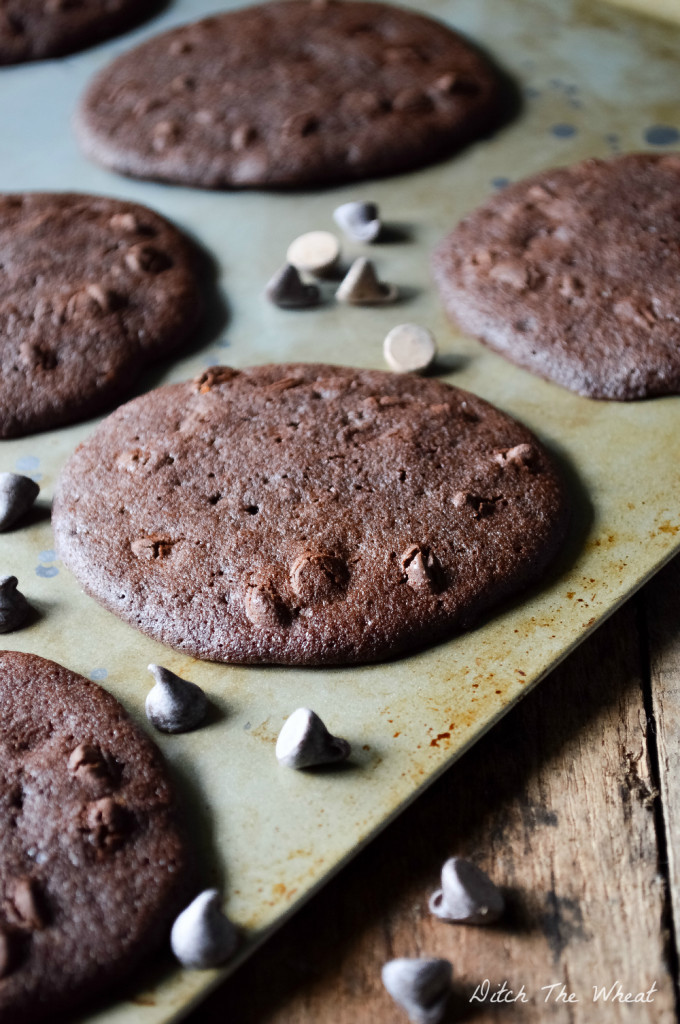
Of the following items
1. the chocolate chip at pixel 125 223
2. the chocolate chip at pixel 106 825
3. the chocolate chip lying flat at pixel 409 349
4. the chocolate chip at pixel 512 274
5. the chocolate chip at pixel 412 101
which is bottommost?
the chocolate chip at pixel 106 825

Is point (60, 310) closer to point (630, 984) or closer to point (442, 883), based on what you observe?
point (442, 883)

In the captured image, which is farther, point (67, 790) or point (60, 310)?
point (60, 310)

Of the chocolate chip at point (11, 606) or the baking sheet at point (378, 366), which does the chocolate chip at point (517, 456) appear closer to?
the baking sheet at point (378, 366)

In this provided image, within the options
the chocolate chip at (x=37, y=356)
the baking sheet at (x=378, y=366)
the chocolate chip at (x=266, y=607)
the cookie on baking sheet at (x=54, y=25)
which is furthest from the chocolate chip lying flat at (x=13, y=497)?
the cookie on baking sheet at (x=54, y=25)

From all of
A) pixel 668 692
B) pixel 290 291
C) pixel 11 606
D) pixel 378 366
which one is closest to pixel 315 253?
pixel 290 291

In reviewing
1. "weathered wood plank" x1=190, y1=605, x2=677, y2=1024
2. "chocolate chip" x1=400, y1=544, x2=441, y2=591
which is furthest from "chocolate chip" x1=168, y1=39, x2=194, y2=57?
"weathered wood plank" x1=190, y1=605, x2=677, y2=1024

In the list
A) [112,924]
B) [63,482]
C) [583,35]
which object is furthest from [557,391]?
[583,35]
